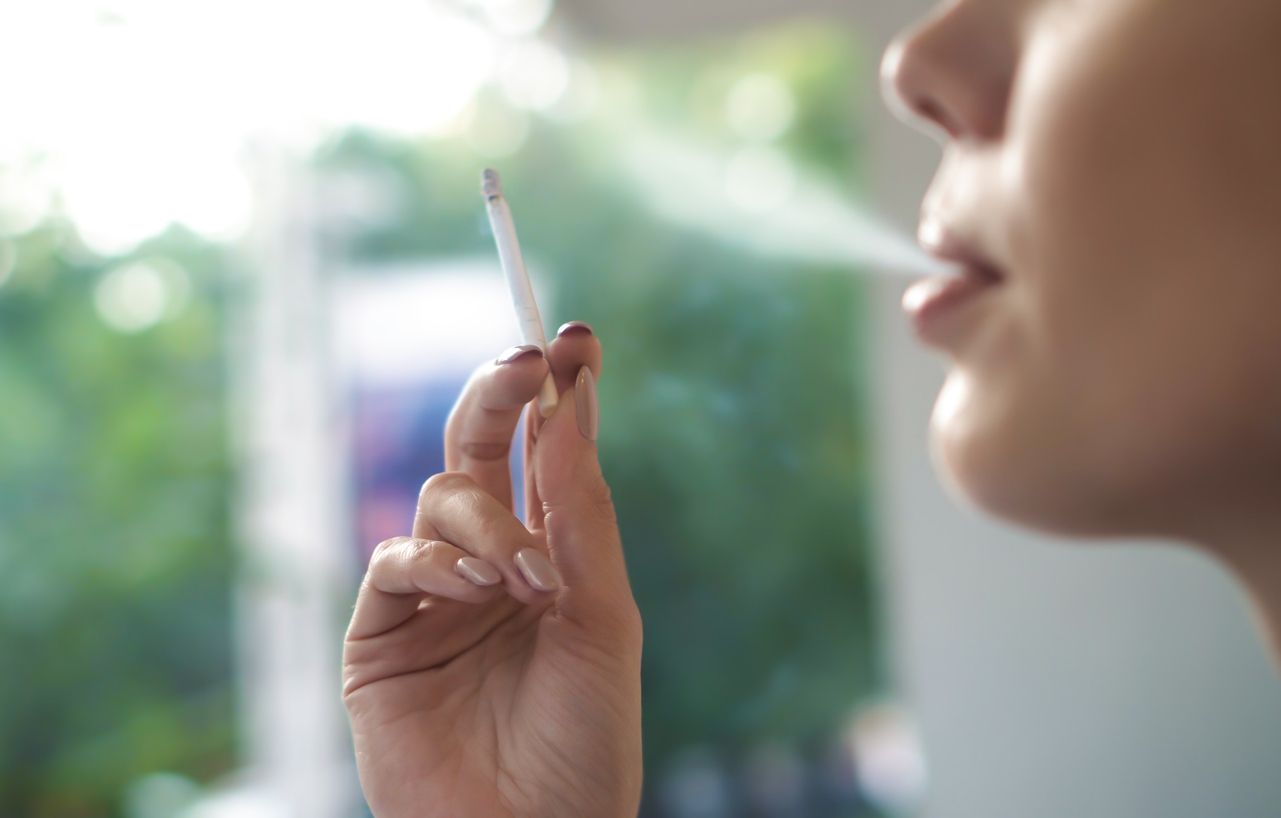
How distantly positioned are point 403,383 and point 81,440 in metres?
0.63

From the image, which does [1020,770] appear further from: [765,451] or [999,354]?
[999,354]

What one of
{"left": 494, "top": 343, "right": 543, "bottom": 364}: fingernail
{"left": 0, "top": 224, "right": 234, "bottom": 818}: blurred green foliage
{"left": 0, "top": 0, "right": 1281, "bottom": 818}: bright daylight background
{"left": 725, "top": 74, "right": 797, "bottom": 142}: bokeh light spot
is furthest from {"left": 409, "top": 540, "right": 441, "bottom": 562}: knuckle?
{"left": 725, "top": 74, "right": 797, "bottom": 142}: bokeh light spot

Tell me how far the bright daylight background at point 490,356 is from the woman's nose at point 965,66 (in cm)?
107

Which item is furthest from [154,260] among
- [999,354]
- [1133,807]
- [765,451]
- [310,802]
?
[1133,807]

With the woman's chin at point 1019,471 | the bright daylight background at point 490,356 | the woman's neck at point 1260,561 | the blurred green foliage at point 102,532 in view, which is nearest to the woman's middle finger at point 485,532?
the woman's chin at point 1019,471

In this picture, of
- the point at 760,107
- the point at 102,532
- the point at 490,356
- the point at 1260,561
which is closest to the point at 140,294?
the point at 102,532

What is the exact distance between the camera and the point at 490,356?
6.97 ft

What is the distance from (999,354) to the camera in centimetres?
44

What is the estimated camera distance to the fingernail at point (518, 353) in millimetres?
526

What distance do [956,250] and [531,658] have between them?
33cm

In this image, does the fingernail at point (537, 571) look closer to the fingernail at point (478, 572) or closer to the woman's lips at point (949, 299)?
the fingernail at point (478, 572)

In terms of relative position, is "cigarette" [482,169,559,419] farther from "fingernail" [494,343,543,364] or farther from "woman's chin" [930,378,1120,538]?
"woman's chin" [930,378,1120,538]

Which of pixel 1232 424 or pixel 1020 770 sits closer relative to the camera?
pixel 1232 424

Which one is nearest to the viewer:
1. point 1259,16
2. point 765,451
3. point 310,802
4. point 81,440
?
point 1259,16
